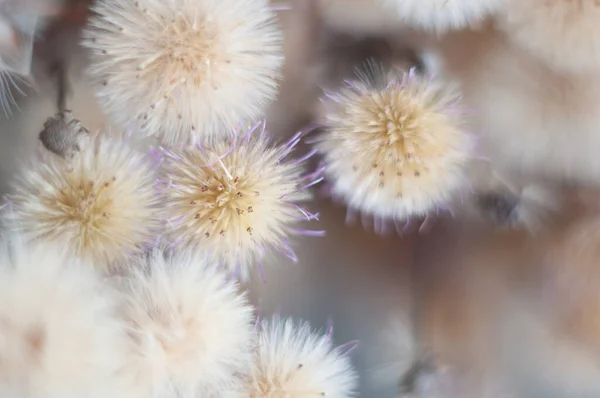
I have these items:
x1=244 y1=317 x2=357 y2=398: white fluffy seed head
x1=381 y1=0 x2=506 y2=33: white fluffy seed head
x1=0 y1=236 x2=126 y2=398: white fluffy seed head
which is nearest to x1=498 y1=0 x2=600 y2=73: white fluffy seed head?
x1=381 y1=0 x2=506 y2=33: white fluffy seed head

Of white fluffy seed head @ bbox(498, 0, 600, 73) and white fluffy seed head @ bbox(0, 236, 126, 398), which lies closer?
white fluffy seed head @ bbox(0, 236, 126, 398)

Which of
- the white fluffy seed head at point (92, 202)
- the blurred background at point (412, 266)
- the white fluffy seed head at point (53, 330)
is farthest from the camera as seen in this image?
the blurred background at point (412, 266)

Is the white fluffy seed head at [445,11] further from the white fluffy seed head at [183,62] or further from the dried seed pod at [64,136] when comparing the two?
the dried seed pod at [64,136]

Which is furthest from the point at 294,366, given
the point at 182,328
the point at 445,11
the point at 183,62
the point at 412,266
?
the point at 445,11

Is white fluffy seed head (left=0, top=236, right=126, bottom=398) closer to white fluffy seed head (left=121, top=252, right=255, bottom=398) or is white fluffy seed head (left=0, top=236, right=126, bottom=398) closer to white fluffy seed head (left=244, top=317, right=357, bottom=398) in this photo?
white fluffy seed head (left=121, top=252, right=255, bottom=398)

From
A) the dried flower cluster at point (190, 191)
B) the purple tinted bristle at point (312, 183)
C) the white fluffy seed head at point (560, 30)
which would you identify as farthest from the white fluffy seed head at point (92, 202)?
the white fluffy seed head at point (560, 30)

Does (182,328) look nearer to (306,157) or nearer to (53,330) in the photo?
(53,330)
